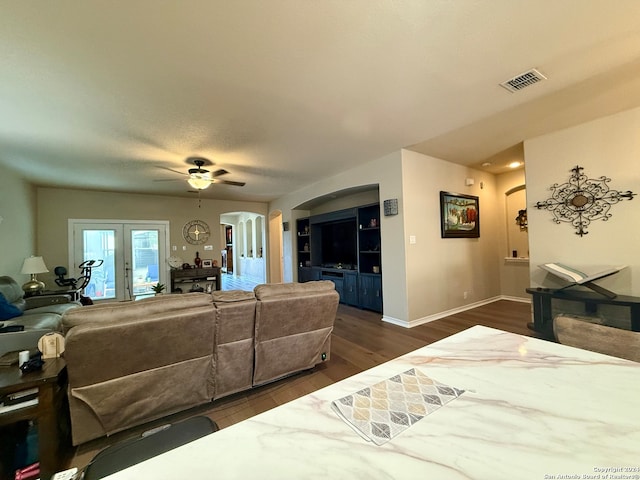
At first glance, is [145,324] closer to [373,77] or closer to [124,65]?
[124,65]

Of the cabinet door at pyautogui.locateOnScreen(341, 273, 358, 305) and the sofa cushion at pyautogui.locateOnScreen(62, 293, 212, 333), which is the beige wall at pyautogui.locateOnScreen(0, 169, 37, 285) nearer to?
the sofa cushion at pyautogui.locateOnScreen(62, 293, 212, 333)

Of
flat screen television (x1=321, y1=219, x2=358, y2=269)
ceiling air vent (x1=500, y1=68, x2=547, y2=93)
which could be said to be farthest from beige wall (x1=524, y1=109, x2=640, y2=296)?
flat screen television (x1=321, y1=219, x2=358, y2=269)

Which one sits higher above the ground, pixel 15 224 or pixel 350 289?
pixel 15 224

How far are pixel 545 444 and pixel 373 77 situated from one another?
251 cm

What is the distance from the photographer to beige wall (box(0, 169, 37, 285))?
3.97m

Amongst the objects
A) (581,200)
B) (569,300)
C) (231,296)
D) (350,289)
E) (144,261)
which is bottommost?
A: (350,289)

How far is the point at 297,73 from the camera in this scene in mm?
2174

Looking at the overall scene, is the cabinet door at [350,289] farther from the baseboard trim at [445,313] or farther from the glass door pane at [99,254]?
the glass door pane at [99,254]

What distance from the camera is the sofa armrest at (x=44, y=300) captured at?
3.89 m

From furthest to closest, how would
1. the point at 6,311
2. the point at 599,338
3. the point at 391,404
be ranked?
the point at 6,311
the point at 599,338
the point at 391,404

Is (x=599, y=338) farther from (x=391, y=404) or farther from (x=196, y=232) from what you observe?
(x=196, y=232)

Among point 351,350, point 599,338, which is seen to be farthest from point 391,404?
point 351,350

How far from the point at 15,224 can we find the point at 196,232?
3.27 metres

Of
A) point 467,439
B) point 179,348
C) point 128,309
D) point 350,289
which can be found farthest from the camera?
point 350,289
